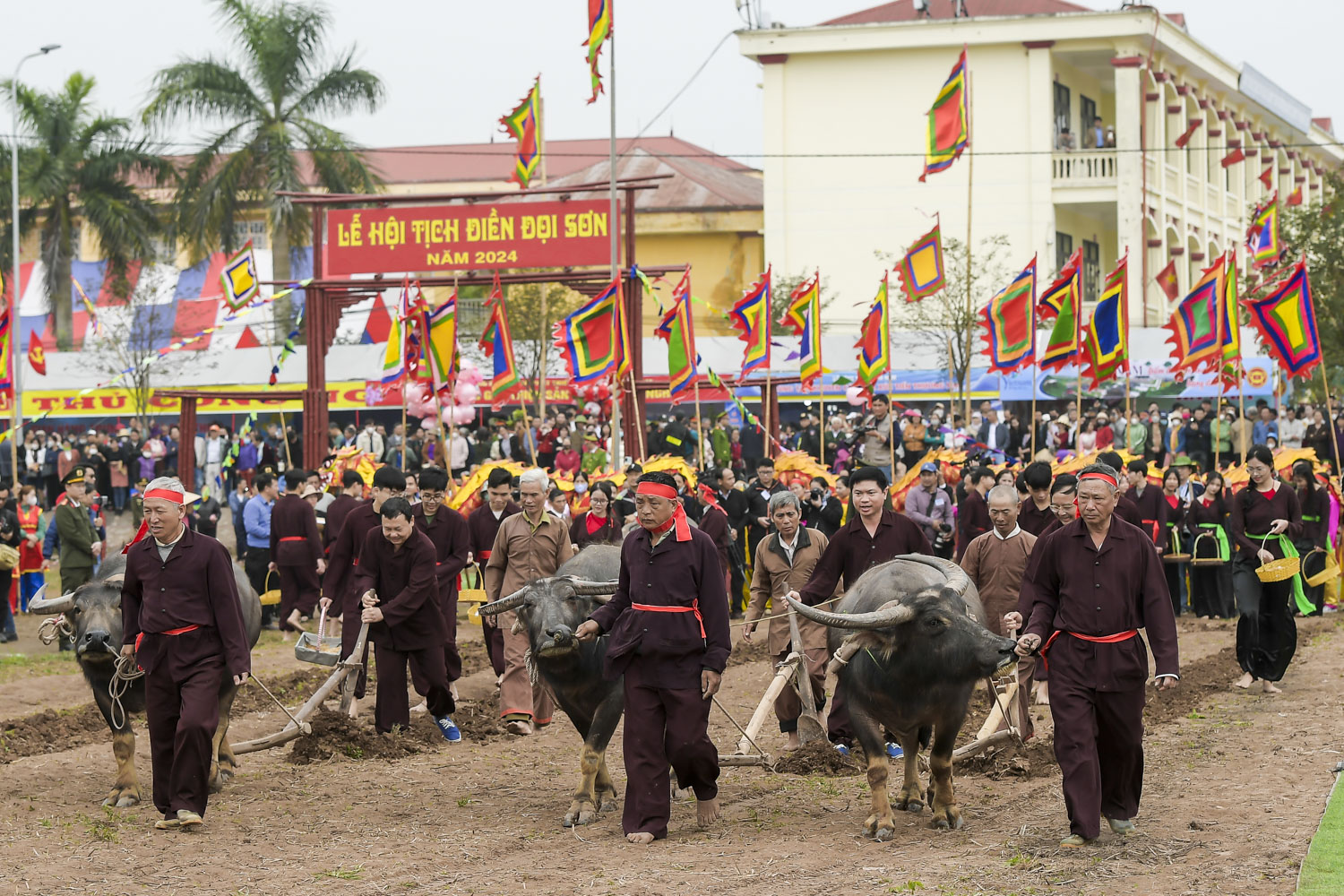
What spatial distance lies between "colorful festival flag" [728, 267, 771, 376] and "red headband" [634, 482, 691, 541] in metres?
14.5

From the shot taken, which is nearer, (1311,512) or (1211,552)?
(1311,512)

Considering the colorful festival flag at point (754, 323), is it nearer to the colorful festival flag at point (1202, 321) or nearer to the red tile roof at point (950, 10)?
the colorful festival flag at point (1202, 321)

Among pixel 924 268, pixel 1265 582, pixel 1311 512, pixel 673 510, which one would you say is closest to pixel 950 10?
pixel 924 268

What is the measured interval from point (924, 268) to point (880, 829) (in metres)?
16.2

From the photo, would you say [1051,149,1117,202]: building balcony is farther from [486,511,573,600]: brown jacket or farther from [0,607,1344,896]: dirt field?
[486,511,573,600]: brown jacket

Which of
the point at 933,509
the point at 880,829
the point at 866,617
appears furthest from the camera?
the point at 933,509

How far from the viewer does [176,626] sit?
940 cm

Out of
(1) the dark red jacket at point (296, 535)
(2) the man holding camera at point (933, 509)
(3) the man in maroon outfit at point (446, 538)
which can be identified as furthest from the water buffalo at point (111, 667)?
(2) the man holding camera at point (933, 509)

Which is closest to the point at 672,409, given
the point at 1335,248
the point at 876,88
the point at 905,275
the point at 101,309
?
the point at 905,275

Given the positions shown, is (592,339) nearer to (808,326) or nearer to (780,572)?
(808,326)

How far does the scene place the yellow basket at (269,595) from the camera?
18.5 m

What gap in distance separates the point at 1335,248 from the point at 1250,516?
1943 centimetres

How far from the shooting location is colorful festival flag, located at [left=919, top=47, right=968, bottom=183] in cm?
2364

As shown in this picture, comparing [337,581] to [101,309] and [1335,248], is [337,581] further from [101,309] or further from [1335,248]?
[101,309]
